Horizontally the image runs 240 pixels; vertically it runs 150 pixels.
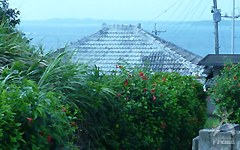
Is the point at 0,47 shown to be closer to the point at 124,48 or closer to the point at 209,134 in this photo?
the point at 209,134

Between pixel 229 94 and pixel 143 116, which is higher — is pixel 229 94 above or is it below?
below

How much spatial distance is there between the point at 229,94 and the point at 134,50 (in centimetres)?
1131

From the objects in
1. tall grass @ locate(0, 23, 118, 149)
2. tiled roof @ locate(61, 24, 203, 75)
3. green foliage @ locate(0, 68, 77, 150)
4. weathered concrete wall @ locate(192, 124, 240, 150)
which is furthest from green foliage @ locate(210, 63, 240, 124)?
tiled roof @ locate(61, 24, 203, 75)

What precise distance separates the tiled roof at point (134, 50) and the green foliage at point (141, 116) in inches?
449

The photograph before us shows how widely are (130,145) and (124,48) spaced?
50.9 feet

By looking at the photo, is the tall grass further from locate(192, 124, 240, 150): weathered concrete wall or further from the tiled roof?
the tiled roof

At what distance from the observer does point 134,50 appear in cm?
2022

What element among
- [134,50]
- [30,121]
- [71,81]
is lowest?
[134,50]

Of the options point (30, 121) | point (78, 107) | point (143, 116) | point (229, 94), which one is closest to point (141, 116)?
point (143, 116)

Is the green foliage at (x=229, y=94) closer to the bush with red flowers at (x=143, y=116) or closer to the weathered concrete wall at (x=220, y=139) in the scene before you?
the bush with red flowers at (x=143, y=116)

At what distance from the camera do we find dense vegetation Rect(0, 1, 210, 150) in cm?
321

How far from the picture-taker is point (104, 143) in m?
4.80

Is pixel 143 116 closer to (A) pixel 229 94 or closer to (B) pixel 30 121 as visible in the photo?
(B) pixel 30 121

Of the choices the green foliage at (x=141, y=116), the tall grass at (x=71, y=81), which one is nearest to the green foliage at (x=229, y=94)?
the green foliage at (x=141, y=116)
